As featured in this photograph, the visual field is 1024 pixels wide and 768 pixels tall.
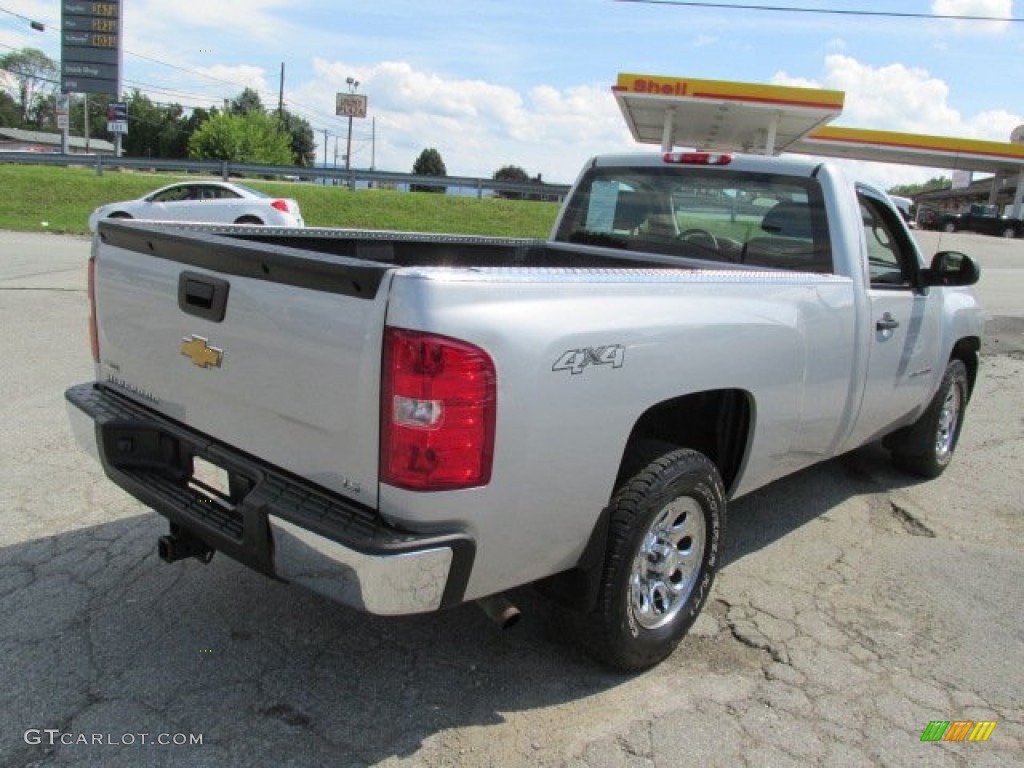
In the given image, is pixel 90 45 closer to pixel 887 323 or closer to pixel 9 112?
pixel 887 323

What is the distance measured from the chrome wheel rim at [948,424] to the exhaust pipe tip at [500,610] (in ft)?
12.7

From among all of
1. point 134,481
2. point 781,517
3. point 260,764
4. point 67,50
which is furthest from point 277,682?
point 67,50

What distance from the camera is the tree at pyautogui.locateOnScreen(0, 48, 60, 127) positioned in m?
125

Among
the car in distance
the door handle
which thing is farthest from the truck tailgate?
the car in distance

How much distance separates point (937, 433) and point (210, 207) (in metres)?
15.8

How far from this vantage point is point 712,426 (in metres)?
3.66

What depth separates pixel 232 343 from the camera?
2771 mm

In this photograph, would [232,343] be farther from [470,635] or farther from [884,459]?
[884,459]

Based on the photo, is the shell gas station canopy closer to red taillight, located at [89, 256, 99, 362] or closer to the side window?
the side window

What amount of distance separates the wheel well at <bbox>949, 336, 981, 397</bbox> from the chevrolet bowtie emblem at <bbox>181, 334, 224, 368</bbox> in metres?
4.60

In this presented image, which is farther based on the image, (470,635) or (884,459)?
(884,459)

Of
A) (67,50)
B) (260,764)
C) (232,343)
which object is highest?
(67,50)

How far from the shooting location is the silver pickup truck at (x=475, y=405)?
2.38 metres

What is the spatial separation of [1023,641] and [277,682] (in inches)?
119
